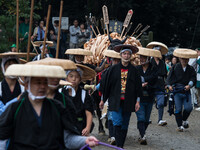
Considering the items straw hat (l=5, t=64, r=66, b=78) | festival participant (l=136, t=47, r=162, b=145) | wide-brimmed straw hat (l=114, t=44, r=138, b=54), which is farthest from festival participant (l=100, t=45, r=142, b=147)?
straw hat (l=5, t=64, r=66, b=78)

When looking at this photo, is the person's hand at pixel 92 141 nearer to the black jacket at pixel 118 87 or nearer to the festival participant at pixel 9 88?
the festival participant at pixel 9 88

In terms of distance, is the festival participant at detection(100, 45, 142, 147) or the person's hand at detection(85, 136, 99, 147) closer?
the person's hand at detection(85, 136, 99, 147)

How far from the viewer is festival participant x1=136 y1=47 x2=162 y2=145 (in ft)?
33.3

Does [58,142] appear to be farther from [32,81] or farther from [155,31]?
[155,31]

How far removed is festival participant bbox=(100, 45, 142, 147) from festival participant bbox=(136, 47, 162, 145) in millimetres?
1080

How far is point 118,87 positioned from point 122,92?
0.11m

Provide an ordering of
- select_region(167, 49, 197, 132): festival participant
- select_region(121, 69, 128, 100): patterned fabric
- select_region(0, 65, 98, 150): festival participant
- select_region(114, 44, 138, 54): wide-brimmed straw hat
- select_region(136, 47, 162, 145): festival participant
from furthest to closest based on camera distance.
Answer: select_region(167, 49, 197, 132): festival participant, select_region(136, 47, 162, 145): festival participant, select_region(114, 44, 138, 54): wide-brimmed straw hat, select_region(121, 69, 128, 100): patterned fabric, select_region(0, 65, 98, 150): festival participant

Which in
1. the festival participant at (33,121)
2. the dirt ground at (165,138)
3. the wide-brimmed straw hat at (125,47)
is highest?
the wide-brimmed straw hat at (125,47)

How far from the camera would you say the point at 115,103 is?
29.5 ft

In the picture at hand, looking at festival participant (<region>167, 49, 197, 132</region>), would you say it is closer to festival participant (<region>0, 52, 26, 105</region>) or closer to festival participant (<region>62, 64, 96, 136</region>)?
festival participant (<region>62, 64, 96, 136</region>)

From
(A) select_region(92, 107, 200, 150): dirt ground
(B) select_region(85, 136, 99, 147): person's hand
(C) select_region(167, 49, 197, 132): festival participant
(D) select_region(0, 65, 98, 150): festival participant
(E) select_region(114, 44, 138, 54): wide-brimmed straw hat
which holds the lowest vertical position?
(A) select_region(92, 107, 200, 150): dirt ground

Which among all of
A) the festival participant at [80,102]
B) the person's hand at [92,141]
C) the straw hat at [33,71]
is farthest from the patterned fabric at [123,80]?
the straw hat at [33,71]

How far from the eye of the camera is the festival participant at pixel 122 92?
353 inches

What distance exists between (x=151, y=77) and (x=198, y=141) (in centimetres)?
171
